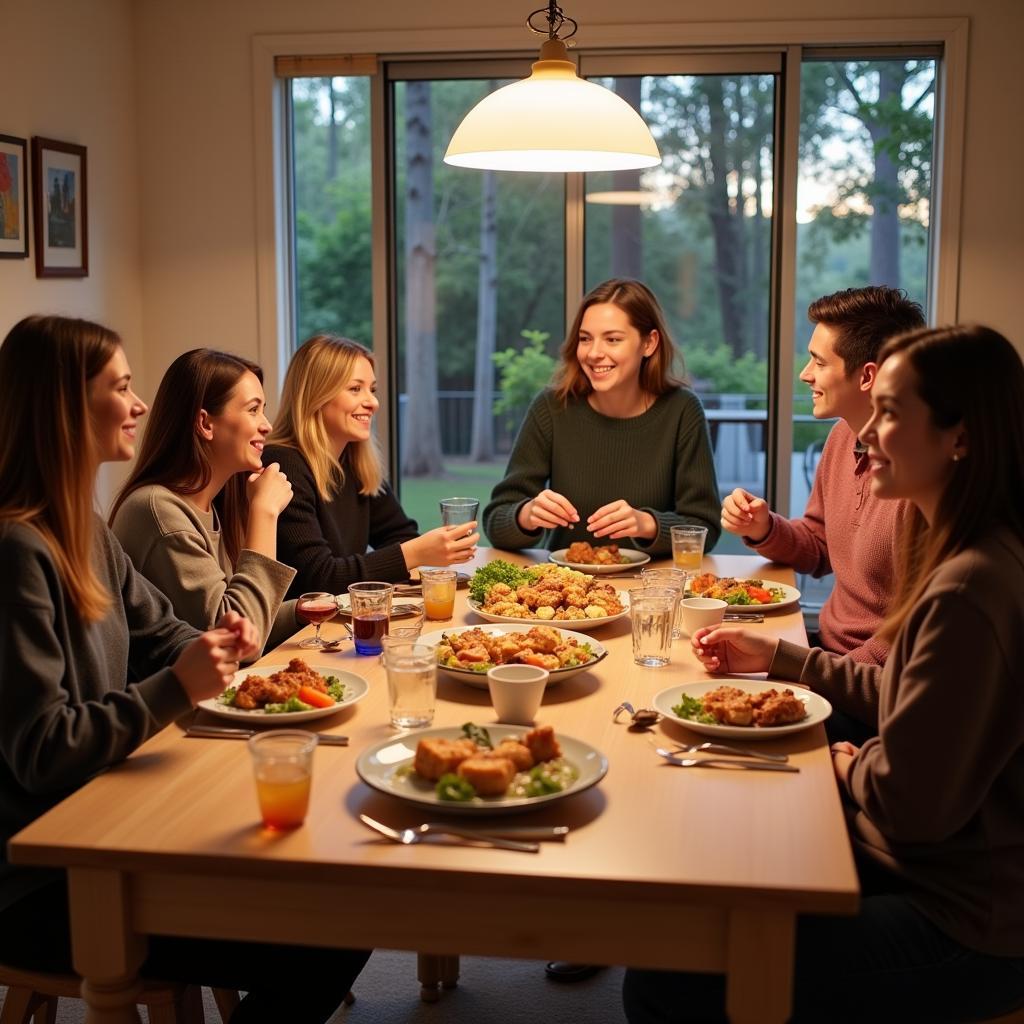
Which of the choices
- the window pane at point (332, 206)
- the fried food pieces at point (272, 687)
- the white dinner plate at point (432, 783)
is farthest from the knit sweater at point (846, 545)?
the window pane at point (332, 206)

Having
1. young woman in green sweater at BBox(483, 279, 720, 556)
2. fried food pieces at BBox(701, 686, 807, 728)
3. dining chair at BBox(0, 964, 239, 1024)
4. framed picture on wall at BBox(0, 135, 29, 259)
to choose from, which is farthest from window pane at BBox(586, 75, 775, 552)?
dining chair at BBox(0, 964, 239, 1024)

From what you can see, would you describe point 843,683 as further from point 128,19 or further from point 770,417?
point 128,19

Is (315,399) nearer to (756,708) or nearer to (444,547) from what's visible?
(444,547)

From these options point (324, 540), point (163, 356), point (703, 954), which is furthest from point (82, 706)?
point (163, 356)

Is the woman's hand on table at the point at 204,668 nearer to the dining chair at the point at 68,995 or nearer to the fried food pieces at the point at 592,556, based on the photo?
the dining chair at the point at 68,995

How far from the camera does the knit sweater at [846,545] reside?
2424 millimetres

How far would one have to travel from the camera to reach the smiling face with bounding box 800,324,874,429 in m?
2.61

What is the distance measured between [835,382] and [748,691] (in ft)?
3.03

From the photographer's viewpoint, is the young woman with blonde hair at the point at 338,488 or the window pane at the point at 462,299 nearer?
the young woman with blonde hair at the point at 338,488

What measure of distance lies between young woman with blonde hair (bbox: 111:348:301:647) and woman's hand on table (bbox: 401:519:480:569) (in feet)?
1.12

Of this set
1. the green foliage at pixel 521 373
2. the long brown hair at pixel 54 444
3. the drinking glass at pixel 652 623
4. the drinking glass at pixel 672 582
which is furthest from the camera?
the green foliage at pixel 521 373

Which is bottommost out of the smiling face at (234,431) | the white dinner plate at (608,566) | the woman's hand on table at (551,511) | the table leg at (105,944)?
the table leg at (105,944)

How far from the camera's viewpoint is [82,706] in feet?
5.38

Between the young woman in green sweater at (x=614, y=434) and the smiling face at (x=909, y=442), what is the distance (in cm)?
150
